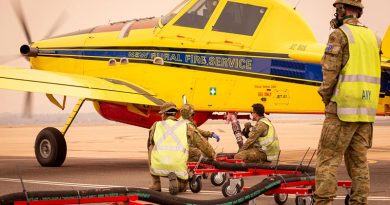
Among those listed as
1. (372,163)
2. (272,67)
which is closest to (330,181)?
(272,67)

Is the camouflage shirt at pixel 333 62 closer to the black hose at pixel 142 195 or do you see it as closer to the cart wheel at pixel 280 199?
the black hose at pixel 142 195

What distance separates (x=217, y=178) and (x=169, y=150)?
77.2 inches

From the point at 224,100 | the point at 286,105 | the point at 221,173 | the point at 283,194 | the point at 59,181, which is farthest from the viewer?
the point at 224,100

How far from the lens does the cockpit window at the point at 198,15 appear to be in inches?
674

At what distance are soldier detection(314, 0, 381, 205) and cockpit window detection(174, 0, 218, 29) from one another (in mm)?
8993

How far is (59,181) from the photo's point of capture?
1402 centimetres

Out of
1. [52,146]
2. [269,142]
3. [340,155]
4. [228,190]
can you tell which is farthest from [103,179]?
[340,155]

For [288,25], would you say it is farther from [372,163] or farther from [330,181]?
[330,181]

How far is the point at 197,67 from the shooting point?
1712cm

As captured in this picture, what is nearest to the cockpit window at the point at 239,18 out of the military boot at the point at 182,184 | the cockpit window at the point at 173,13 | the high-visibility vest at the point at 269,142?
the cockpit window at the point at 173,13

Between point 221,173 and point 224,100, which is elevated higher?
point 224,100

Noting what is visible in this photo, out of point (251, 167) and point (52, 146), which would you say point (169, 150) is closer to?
point (251, 167)

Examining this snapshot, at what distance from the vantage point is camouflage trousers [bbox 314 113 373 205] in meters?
7.94

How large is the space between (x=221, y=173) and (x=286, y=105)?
328 cm
